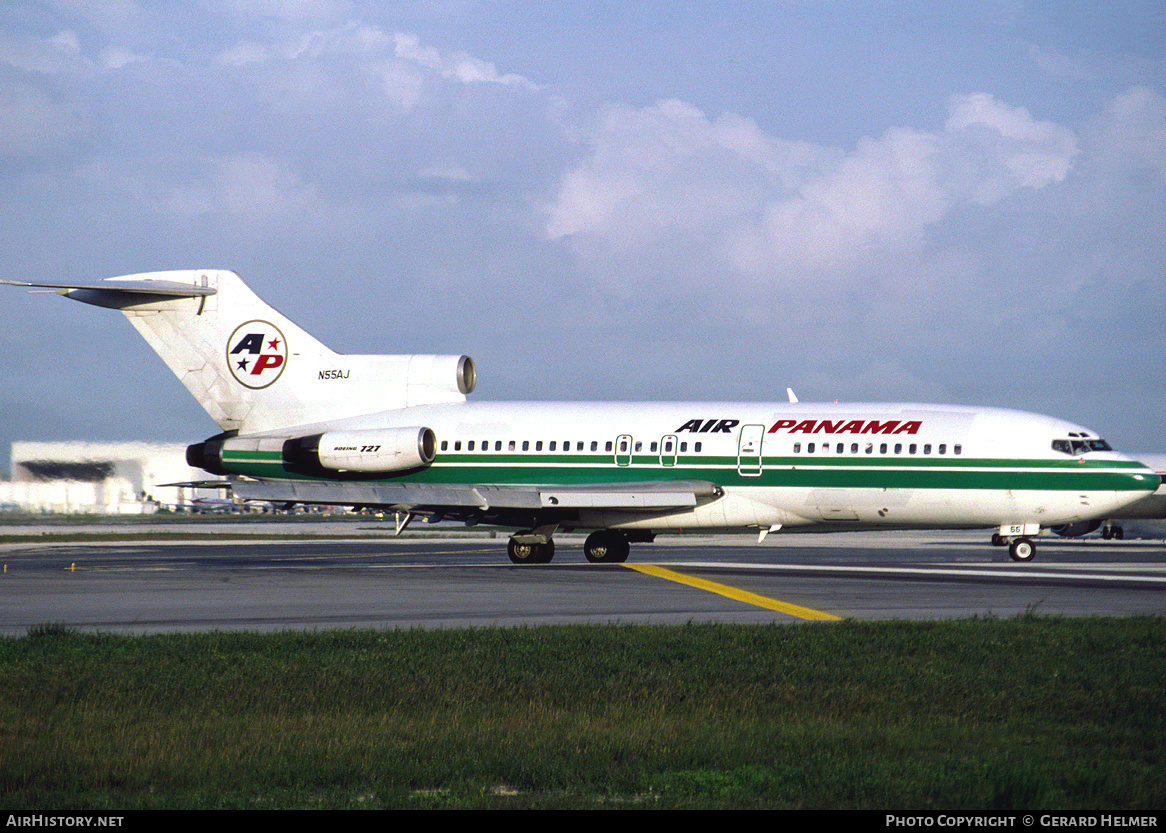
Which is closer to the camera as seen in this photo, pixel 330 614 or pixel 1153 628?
pixel 1153 628

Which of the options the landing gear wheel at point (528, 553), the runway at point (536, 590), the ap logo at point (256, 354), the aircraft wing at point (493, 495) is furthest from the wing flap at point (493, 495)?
the ap logo at point (256, 354)

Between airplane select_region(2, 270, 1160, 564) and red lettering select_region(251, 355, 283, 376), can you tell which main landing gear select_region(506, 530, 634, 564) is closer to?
airplane select_region(2, 270, 1160, 564)

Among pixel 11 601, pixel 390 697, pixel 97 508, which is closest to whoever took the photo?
pixel 390 697

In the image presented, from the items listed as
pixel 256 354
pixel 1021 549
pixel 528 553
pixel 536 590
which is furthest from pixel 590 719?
pixel 256 354

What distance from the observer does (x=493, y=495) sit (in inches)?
1197

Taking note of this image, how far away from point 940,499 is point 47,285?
23.5 metres

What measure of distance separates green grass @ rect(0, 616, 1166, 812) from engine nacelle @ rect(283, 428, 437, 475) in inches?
697

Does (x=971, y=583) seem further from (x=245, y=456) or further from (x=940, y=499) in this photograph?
(x=245, y=456)

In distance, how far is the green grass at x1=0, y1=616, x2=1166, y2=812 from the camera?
293 inches

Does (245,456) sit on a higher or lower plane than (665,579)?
higher

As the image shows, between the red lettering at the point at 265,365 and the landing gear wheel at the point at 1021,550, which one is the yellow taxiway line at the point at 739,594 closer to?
the landing gear wheel at the point at 1021,550

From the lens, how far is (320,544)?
47594mm

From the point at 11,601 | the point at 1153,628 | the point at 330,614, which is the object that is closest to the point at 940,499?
the point at 1153,628

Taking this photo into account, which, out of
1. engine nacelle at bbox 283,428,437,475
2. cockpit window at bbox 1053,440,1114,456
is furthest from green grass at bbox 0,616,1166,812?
engine nacelle at bbox 283,428,437,475
